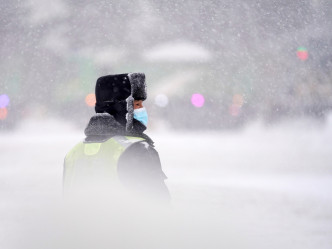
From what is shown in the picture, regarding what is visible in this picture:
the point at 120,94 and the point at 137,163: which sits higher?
the point at 120,94

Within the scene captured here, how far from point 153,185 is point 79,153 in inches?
28.7

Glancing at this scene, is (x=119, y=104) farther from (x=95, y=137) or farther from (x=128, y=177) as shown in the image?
(x=128, y=177)

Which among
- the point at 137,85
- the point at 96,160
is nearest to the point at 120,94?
the point at 137,85

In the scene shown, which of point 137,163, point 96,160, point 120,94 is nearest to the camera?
point 137,163

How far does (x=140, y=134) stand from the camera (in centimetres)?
362

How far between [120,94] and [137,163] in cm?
66

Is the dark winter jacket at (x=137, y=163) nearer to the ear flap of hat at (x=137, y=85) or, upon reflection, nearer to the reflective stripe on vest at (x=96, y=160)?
the reflective stripe on vest at (x=96, y=160)

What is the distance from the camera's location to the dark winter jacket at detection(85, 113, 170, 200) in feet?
10.5

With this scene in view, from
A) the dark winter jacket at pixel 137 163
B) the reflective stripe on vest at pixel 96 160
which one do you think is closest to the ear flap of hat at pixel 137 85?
the dark winter jacket at pixel 137 163

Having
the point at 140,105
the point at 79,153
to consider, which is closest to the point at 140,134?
the point at 140,105

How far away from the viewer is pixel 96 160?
134 inches

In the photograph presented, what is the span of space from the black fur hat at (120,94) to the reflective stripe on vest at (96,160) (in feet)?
0.75

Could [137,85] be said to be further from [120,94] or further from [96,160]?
[96,160]

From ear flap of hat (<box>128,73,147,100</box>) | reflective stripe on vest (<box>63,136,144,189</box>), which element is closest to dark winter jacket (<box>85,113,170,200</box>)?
reflective stripe on vest (<box>63,136,144,189</box>)
